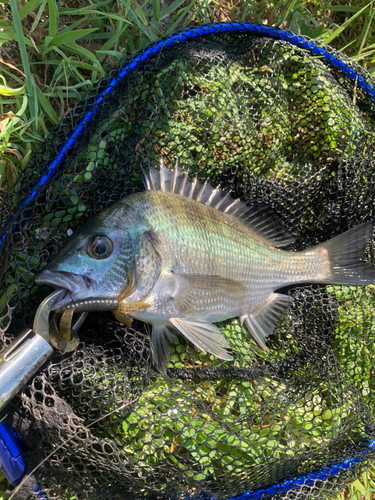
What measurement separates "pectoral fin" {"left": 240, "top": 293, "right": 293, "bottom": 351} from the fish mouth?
3.98 ft

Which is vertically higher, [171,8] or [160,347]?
[171,8]

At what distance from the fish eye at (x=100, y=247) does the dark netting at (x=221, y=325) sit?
0.41 m

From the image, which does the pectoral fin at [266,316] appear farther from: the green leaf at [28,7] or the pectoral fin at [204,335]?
the green leaf at [28,7]

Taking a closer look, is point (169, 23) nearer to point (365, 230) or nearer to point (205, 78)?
point (205, 78)

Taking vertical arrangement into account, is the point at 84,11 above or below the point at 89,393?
above

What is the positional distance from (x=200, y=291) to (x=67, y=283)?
840 mm

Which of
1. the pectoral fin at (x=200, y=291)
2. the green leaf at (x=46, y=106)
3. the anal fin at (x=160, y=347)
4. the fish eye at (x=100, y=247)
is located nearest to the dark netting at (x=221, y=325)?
the anal fin at (x=160, y=347)

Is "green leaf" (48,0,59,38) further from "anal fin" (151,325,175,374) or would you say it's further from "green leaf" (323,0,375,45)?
"green leaf" (323,0,375,45)

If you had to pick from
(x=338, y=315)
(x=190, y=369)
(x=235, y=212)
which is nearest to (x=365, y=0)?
(x=235, y=212)

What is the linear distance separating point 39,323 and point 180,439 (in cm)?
116

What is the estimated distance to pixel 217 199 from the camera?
2.51m

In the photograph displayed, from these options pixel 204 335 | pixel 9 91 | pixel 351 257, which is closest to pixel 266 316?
pixel 204 335

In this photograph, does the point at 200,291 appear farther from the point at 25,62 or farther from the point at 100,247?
the point at 25,62

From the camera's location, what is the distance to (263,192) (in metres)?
2.58
